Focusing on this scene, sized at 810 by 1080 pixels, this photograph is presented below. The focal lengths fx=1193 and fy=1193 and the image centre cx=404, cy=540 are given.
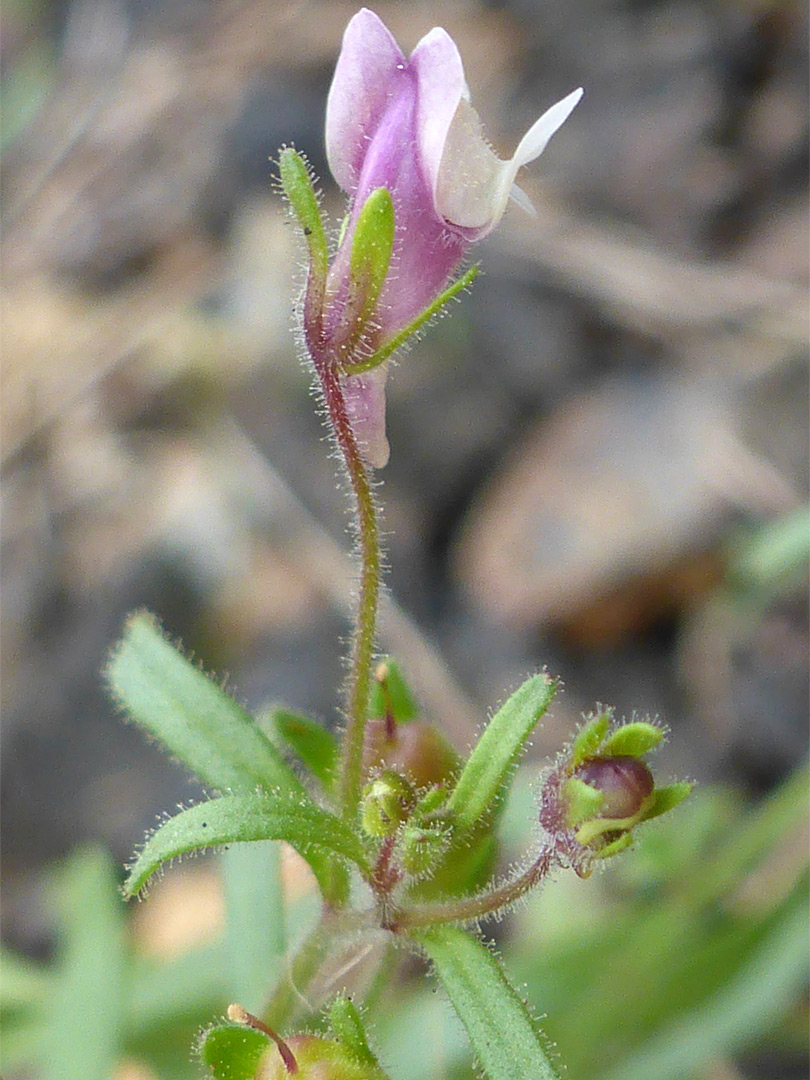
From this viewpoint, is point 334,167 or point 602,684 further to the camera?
point 602,684

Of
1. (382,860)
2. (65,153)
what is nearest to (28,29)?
(65,153)

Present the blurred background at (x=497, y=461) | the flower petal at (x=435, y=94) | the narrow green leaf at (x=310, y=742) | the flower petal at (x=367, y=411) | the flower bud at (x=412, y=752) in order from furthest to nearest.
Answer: the blurred background at (x=497, y=461) → the narrow green leaf at (x=310, y=742) → the flower bud at (x=412, y=752) → the flower petal at (x=367, y=411) → the flower petal at (x=435, y=94)

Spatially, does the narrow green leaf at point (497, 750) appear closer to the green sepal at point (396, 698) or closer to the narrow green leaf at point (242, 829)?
the narrow green leaf at point (242, 829)

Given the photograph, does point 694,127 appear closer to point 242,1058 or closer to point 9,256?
point 9,256

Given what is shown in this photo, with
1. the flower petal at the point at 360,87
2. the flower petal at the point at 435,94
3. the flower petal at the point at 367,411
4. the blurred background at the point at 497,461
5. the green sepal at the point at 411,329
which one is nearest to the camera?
the green sepal at the point at 411,329

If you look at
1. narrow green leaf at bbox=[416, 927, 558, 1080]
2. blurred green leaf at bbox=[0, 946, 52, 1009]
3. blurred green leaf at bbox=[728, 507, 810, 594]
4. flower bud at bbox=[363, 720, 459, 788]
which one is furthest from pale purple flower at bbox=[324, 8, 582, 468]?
blurred green leaf at bbox=[0, 946, 52, 1009]

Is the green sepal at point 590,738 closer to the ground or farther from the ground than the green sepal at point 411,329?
closer to the ground

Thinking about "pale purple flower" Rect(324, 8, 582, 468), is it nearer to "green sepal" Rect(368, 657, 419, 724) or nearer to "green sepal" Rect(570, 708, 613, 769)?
"green sepal" Rect(570, 708, 613, 769)

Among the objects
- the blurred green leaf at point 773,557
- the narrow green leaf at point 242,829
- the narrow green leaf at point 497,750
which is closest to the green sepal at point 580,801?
the narrow green leaf at point 497,750
